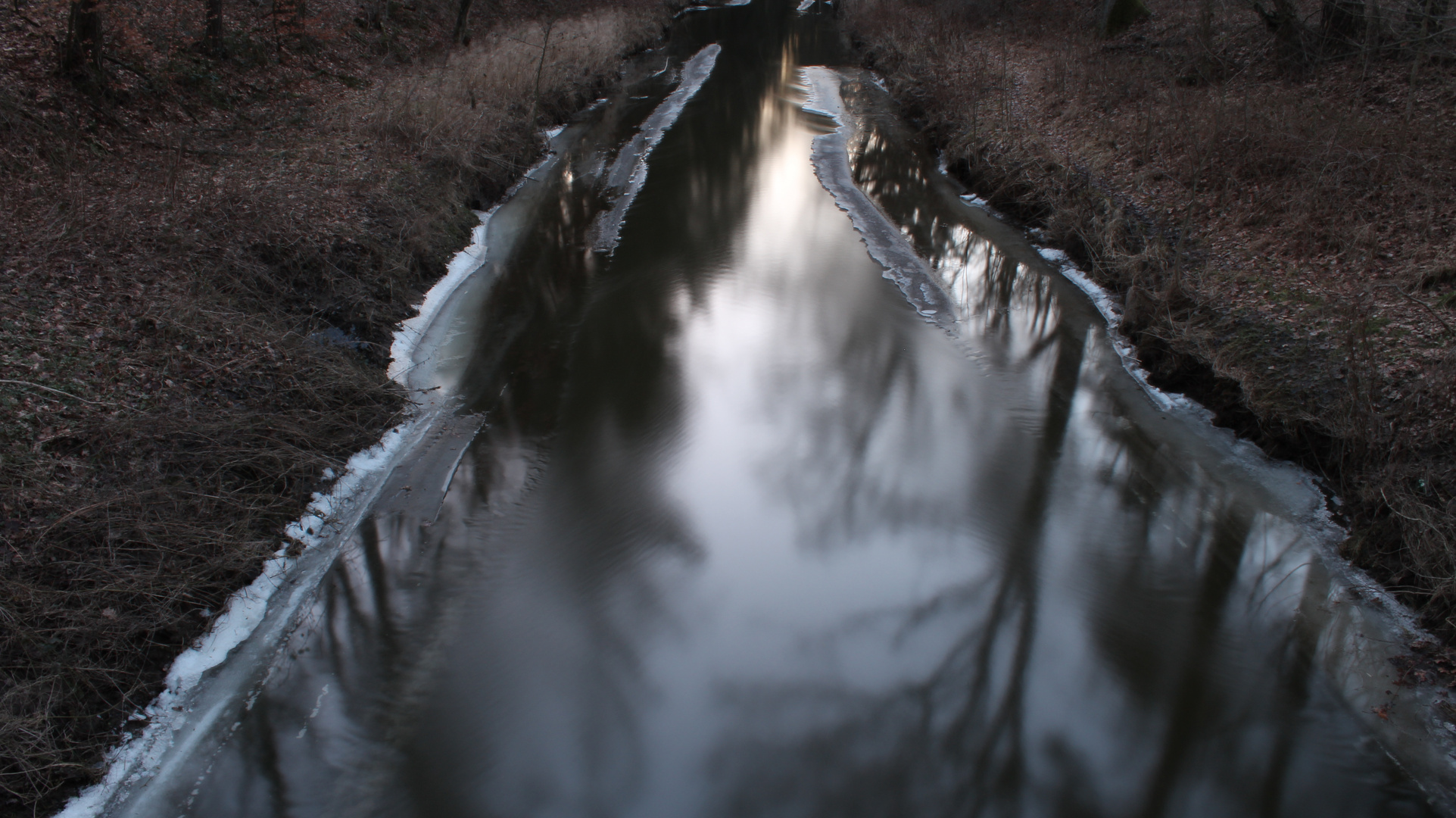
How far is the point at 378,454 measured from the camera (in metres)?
7.30

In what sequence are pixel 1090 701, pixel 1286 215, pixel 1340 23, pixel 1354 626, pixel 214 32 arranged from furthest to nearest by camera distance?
pixel 214 32, pixel 1340 23, pixel 1286 215, pixel 1354 626, pixel 1090 701

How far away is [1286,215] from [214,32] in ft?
50.4

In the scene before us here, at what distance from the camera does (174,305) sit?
7.18m

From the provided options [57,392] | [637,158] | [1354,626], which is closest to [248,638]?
[57,392]

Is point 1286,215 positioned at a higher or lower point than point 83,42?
lower

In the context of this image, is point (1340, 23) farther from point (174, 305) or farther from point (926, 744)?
point (174, 305)

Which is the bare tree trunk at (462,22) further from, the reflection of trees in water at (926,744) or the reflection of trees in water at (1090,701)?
the reflection of trees in water at (926,744)

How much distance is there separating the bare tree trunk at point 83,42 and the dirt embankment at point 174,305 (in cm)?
21

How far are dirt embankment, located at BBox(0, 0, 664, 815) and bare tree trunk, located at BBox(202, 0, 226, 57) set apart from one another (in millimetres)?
60

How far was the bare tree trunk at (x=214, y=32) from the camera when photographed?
12602 millimetres

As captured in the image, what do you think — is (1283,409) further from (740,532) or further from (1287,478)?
(740,532)

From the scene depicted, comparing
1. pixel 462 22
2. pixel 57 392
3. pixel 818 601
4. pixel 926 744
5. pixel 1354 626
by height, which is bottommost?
pixel 926 744

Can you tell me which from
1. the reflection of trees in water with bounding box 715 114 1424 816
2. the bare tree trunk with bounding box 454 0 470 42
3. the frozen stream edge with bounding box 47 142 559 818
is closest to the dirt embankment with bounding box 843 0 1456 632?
the reflection of trees in water with bounding box 715 114 1424 816

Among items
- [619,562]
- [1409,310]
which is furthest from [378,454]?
[1409,310]
